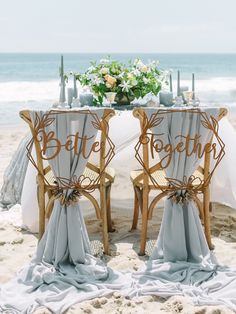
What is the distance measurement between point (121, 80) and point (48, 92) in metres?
11.8

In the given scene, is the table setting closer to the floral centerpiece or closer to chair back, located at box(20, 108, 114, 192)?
chair back, located at box(20, 108, 114, 192)

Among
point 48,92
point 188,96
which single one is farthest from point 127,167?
point 48,92

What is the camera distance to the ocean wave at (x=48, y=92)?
13.7m

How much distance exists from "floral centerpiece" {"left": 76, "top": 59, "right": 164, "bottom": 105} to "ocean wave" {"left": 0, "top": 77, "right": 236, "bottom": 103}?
374 inches

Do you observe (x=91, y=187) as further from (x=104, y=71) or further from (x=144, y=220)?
(x=104, y=71)

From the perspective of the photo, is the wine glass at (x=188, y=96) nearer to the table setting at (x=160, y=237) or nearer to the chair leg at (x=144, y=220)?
the table setting at (x=160, y=237)

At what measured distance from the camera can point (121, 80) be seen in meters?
3.56

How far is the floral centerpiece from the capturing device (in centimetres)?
353

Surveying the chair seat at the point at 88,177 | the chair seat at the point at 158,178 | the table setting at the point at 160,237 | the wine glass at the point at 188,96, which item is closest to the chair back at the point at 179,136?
the table setting at the point at 160,237

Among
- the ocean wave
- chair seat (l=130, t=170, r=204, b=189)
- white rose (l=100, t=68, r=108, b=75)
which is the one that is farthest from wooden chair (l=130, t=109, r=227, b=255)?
the ocean wave

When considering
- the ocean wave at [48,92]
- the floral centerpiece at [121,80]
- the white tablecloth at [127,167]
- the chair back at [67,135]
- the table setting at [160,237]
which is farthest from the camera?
the ocean wave at [48,92]

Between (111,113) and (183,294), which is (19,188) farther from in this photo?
(183,294)

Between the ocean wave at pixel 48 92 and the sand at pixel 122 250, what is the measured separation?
9618mm

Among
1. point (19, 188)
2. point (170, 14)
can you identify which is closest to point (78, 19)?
point (170, 14)
